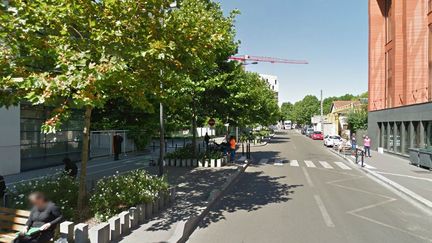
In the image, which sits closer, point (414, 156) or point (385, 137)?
point (414, 156)

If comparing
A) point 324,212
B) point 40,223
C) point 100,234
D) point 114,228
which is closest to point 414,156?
point 324,212

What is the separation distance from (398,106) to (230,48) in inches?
638

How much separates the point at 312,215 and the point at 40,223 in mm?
6369

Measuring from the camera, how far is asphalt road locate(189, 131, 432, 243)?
7.04m

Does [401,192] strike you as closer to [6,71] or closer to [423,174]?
[423,174]

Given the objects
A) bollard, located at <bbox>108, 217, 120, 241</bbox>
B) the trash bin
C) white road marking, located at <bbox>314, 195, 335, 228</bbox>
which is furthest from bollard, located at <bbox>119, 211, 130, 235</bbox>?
the trash bin

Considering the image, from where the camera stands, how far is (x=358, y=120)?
4309cm

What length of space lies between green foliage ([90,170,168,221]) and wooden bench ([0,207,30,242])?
1.60 metres

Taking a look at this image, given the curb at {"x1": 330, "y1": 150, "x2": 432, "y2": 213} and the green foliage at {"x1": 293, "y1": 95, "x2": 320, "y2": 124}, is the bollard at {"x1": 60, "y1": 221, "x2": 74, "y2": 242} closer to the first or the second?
the curb at {"x1": 330, "y1": 150, "x2": 432, "y2": 213}

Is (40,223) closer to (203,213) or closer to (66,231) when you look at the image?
(66,231)

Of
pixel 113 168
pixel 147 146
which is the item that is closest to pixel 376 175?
pixel 113 168

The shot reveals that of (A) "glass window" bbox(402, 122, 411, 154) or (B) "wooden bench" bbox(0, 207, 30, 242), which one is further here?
(A) "glass window" bbox(402, 122, 411, 154)

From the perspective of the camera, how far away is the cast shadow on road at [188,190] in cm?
762

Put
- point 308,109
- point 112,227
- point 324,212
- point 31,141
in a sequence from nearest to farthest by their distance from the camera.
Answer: point 112,227 < point 324,212 < point 31,141 < point 308,109
